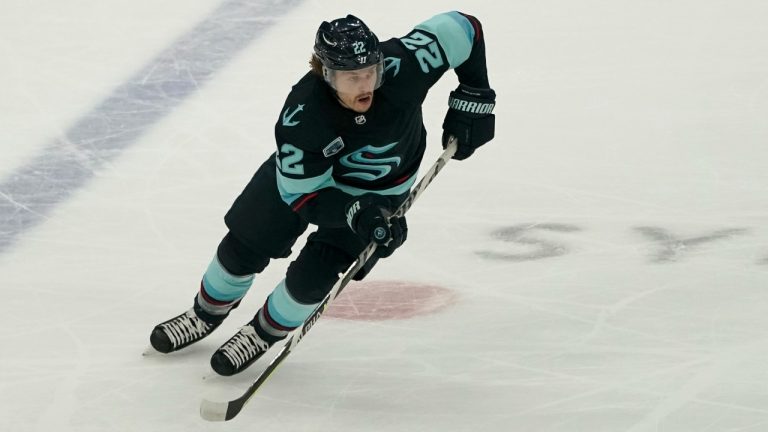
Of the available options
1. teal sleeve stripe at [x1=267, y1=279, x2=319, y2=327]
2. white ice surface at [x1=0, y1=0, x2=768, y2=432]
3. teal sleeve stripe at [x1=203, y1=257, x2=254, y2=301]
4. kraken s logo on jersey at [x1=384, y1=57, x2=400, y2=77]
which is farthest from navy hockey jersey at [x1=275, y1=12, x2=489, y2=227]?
white ice surface at [x1=0, y1=0, x2=768, y2=432]

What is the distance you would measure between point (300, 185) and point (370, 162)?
219 mm

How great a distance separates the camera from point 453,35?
149 inches

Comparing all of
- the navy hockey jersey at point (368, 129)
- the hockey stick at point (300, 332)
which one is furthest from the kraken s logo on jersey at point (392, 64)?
the hockey stick at point (300, 332)

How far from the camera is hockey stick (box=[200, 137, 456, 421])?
3441 mm

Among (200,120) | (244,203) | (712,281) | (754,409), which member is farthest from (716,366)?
(200,120)

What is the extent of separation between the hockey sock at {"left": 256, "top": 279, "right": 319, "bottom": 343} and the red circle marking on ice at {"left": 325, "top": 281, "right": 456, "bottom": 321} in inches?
12.2

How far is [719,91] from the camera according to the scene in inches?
217

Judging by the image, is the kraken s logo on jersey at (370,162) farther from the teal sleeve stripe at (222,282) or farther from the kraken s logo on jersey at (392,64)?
the teal sleeve stripe at (222,282)

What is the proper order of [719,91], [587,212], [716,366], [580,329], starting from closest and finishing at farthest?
[716,366]
[580,329]
[587,212]
[719,91]

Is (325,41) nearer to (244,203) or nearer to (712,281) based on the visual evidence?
(244,203)

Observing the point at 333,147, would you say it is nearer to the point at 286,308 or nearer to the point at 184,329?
the point at 286,308

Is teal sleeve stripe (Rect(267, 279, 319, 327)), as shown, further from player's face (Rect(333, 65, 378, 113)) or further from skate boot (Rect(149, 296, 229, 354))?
player's face (Rect(333, 65, 378, 113))

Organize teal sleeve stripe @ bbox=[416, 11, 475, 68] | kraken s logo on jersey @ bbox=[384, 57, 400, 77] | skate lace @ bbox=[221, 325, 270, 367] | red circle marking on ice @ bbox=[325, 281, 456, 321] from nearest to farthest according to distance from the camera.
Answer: kraken s logo on jersey @ bbox=[384, 57, 400, 77] < teal sleeve stripe @ bbox=[416, 11, 475, 68] < skate lace @ bbox=[221, 325, 270, 367] < red circle marking on ice @ bbox=[325, 281, 456, 321]

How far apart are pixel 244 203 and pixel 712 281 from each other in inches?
57.1
